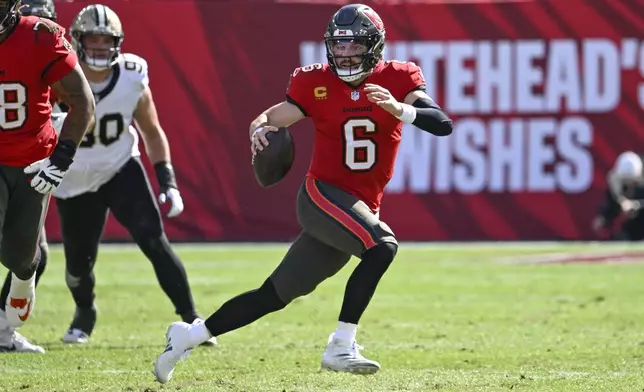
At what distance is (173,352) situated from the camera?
5.26 meters

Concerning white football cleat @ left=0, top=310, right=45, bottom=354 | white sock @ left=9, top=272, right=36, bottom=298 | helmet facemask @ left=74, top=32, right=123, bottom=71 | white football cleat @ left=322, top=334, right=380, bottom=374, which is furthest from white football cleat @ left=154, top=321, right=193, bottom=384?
helmet facemask @ left=74, top=32, right=123, bottom=71

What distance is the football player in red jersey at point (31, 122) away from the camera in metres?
5.48

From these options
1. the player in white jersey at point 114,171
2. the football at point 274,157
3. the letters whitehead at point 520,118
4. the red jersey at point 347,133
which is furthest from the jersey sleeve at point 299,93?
the letters whitehead at point 520,118

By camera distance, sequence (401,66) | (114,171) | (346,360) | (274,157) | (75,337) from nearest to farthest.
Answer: (346,360) < (274,157) < (401,66) < (114,171) < (75,337)

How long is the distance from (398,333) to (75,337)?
1.77m

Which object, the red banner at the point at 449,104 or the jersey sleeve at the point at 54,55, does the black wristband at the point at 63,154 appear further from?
the red banner at the point at 449,104

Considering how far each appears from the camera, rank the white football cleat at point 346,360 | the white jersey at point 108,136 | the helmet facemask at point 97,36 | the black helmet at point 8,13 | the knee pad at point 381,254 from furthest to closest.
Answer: the white jersey at point 108,136, the helmet facemask at point 97,36, the black helmet at point 8,13, the knee pad at point 381,254, the white football cleat at point 346,360

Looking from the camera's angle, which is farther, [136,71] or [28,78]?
[136,71]

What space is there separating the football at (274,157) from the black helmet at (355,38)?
1.18 feet

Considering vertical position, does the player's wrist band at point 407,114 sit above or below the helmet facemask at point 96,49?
below

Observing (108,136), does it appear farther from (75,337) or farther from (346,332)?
(346,332)

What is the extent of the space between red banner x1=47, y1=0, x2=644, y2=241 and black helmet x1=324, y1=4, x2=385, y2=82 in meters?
7.92

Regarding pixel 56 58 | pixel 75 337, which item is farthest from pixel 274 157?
pixel 75 337

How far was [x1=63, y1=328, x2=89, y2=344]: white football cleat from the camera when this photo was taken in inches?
271
